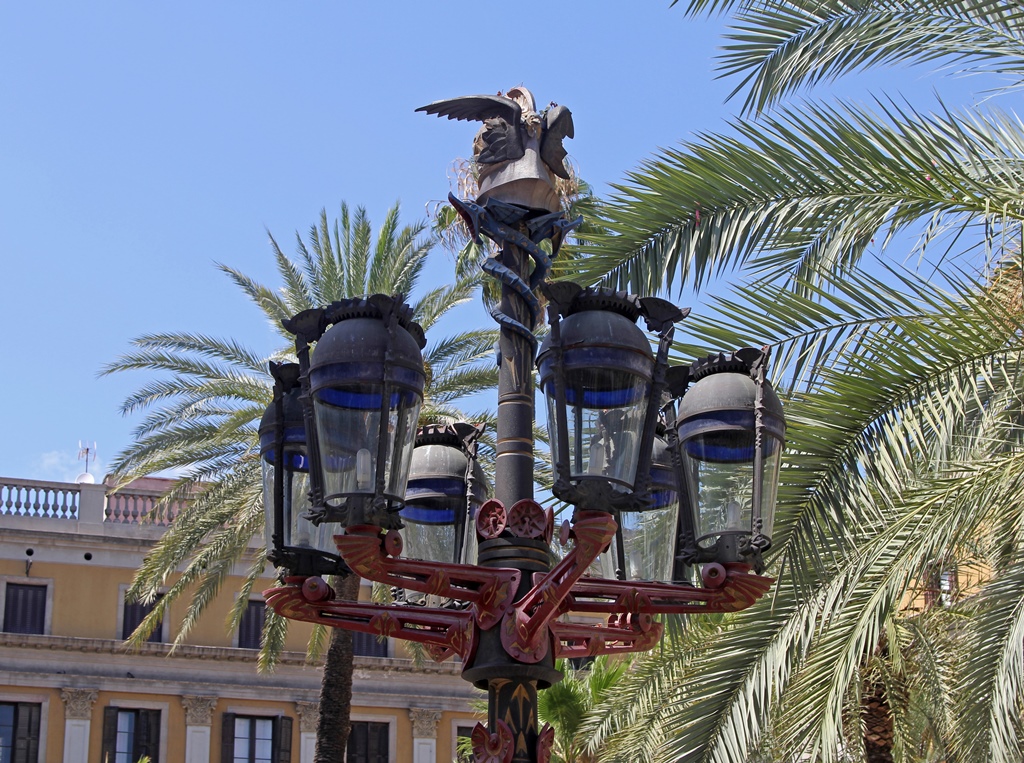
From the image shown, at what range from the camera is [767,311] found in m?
8.45

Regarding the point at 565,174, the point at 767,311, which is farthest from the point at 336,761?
the point at 565,174

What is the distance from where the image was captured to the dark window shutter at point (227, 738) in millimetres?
34312

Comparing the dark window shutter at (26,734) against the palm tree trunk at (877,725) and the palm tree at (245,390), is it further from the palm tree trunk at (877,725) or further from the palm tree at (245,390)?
the palm tree trunk at (877,725)

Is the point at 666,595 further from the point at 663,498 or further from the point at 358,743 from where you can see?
the point at 358,743

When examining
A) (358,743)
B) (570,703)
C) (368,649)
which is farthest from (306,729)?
(570,703)

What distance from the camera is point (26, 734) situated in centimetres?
3272

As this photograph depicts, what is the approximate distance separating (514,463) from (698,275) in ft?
12.7

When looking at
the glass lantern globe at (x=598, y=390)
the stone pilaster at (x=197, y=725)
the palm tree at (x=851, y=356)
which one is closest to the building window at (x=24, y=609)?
the stone pilaster at (x=197, y=725)

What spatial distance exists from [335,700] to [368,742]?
16.0 meters

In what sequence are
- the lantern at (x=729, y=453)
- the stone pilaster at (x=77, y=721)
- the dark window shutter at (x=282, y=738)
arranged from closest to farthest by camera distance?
the lantern at (x=729, y=453), the stone pilaster at (x=77, y=721), the dark window shutter at (x=282, y=738)

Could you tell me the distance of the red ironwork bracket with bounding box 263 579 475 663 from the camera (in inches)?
215

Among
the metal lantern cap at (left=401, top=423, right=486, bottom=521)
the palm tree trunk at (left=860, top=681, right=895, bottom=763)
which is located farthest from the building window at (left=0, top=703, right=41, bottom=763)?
the metal lantern cap at (left=401, top=423, right=486, bottom=521)

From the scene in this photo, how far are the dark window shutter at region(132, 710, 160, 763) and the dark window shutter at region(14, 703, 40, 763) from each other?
2.05 metres

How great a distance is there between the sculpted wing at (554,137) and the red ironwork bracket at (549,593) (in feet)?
5.41
